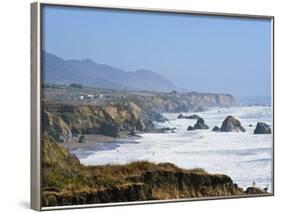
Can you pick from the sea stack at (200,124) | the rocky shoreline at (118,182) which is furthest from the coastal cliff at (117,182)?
the sea stack at (200,124)

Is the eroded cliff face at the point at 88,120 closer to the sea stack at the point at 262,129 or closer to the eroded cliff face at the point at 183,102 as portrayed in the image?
the eroded cliff face at the point at 183,102

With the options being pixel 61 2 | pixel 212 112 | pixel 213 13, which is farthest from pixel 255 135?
pixel 61 2

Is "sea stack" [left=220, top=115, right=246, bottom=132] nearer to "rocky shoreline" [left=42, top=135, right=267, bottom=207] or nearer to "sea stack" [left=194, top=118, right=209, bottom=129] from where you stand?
"sea stack" [left=194, top=118, right=209, bottom=129]

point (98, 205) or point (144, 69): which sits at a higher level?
point (144, 69)

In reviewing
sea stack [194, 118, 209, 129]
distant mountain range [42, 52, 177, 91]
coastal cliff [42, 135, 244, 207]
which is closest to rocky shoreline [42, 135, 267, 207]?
coastal cliff [42, 135, 244, 207]

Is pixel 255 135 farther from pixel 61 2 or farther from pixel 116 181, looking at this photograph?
pixel 61 2

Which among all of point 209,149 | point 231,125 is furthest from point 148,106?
point 231,125
